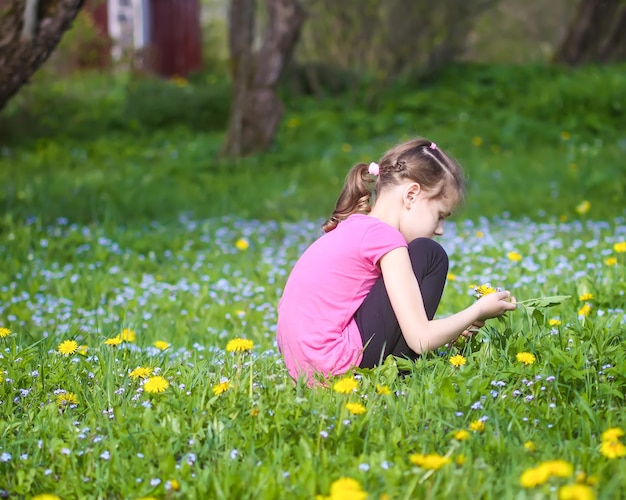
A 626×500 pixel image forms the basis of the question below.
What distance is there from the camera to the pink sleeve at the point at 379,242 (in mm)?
2748

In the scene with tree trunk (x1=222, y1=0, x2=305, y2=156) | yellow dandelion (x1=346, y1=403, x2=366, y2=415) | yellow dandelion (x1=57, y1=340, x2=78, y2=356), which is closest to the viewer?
yellow dandelion (x1=346, y1=403, x2=366, y2=415)

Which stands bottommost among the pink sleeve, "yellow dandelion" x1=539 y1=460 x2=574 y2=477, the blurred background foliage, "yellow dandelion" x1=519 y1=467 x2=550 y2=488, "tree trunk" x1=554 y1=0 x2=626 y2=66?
the blurred background foliage

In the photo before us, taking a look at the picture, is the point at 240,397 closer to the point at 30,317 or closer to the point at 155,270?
the point at 30,317

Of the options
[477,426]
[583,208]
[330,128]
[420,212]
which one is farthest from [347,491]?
[330,128]

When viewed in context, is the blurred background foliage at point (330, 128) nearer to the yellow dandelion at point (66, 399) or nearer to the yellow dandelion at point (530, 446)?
the yellow dandelion at point (66, 399)

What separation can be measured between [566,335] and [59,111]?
35.2 feet

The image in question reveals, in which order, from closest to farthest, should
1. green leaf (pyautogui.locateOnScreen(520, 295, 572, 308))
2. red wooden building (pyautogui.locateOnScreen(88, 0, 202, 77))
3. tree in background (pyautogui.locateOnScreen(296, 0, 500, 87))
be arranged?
green leaf (pyautogui.locateOnScreen(520, 295, 572, 308)) → tree in background (pyautogui.locateOnScreen(296, 0, 500, 87)) → red wooden building (pyautogui.locateOnScreen(88, 0, 202, 77))

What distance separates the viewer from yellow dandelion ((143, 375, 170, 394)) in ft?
8.26

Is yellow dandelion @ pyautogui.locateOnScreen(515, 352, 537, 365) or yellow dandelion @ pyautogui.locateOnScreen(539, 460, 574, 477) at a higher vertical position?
yellow dandelion @ pyautogui.locateOnScreen(539, 460, 574, 477)

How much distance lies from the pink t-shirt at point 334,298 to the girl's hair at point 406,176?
205mm

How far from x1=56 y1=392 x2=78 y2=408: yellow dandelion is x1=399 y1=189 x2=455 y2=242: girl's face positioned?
1.21 meters

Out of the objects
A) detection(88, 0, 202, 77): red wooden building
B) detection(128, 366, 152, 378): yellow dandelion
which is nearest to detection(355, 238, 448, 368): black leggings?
detection(128, 366, 152, 378): yellow dandelion

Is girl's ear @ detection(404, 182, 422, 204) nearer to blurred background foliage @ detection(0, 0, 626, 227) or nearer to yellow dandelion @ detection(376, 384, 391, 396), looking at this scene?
yellow dandelion @ detection(376, 384, 391, 396)

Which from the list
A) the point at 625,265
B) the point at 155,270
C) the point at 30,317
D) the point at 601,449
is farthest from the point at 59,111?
the point at 601,449
